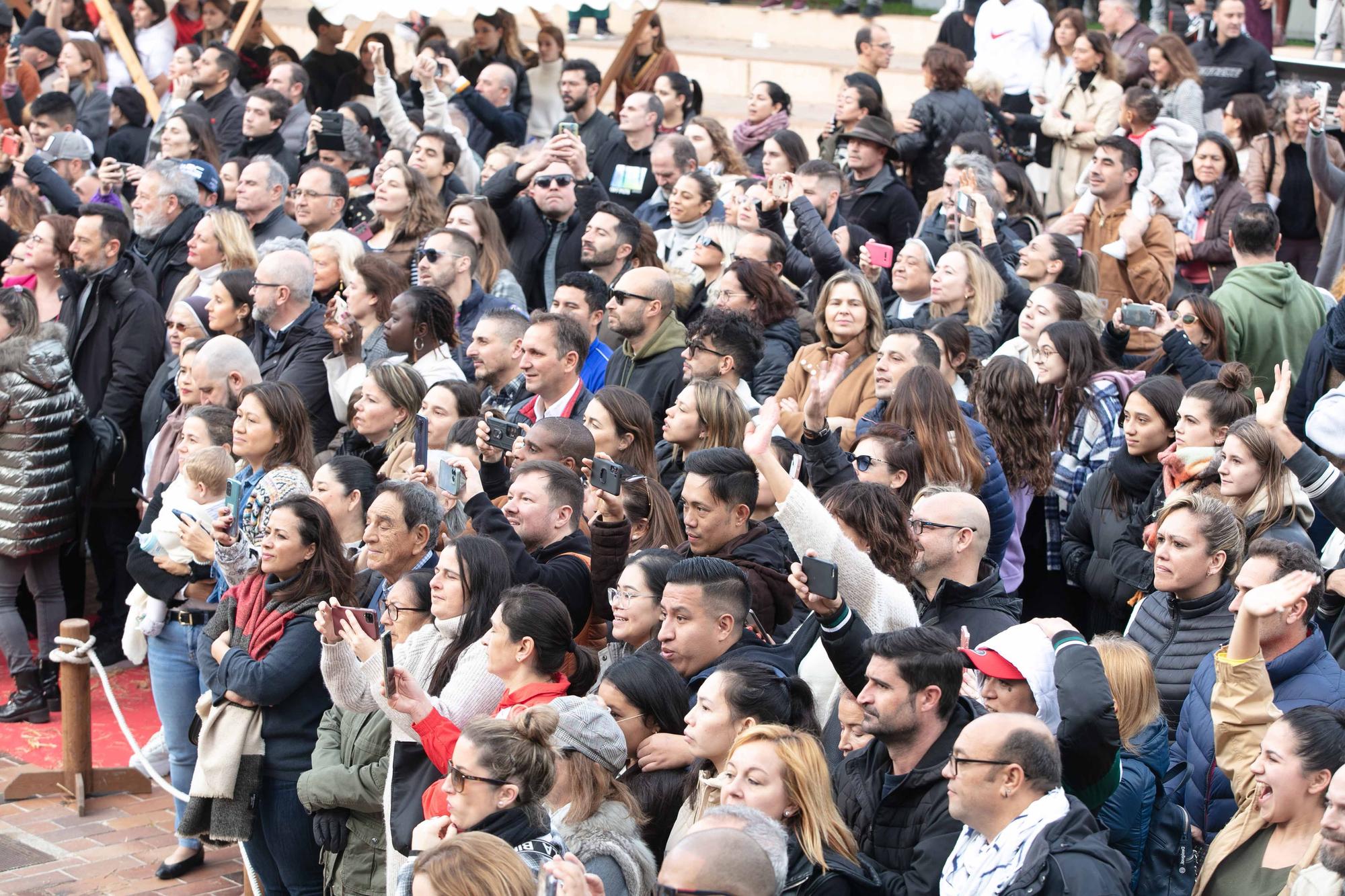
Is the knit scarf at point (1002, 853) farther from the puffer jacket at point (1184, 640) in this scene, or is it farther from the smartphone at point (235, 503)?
the smartphone at point (235, 503)

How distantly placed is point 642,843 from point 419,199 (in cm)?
580

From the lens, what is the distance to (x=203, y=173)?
9.82 metres

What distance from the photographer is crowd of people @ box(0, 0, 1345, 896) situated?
4.15 m

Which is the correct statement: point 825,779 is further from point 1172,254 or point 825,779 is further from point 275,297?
point 1172,254

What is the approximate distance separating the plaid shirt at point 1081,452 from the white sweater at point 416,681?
2.79 metres

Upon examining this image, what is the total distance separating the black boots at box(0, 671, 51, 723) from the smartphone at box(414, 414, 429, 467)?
287 centimetres

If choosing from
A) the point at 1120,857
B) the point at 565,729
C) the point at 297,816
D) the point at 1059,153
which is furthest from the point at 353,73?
the point at 1120,857

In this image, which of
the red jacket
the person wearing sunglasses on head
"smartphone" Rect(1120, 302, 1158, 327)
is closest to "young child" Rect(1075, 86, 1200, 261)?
the person wearing sunglasses on head

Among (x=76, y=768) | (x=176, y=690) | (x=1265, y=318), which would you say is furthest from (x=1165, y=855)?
(x=76, y=768)

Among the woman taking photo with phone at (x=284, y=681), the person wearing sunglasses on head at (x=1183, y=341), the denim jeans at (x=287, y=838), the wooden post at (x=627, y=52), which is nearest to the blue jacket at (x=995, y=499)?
the person wearing sunglasses on head at (x=1183, y=341)

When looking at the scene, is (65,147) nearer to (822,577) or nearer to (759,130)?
(759,130)

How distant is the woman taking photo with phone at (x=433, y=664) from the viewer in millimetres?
4805

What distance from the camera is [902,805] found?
4.18m

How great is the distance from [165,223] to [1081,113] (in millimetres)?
5957
